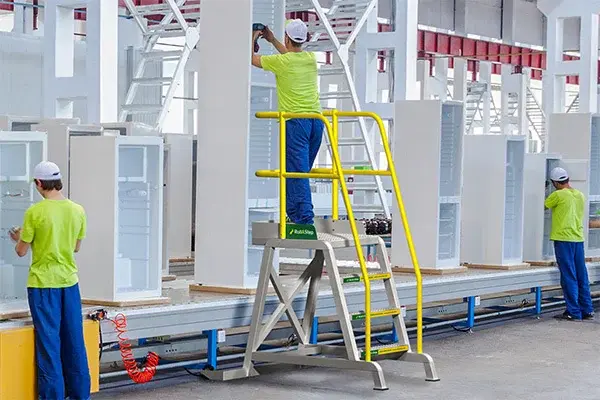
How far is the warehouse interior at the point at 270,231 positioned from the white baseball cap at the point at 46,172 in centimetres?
43

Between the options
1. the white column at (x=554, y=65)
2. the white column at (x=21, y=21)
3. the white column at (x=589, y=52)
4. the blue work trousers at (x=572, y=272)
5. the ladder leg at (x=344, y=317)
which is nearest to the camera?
the ladder leg at (x=344, y=317)

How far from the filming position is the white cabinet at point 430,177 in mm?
10969

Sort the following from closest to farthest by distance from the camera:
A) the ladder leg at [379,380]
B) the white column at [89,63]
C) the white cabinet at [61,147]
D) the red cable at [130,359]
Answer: the red cable at [130,359] → the ladder leg at [379,380] → the white cabinet at [61,147] → the white column at [89,63]

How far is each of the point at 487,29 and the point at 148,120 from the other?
9.97m

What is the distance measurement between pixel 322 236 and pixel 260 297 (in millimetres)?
678

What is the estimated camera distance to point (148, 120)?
55.7ft

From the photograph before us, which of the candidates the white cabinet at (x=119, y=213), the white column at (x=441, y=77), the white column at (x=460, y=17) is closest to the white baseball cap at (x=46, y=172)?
the white cabinet at (x=119, y=213)

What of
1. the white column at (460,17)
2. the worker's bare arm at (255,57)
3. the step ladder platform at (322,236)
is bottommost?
the step ladder platform at (322,236)

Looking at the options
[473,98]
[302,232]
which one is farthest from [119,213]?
[473,98]

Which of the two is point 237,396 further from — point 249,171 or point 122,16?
point 122,16

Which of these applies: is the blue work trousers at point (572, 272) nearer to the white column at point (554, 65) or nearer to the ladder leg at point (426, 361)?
the white column at point (554, 65)

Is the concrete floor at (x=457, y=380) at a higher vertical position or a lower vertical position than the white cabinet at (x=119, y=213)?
lower

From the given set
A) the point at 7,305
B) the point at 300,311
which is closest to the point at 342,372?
the point at 300,311

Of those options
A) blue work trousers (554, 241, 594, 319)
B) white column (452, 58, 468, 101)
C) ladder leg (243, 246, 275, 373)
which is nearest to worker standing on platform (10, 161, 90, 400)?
ladder leg (243, 246, 275, 373)
